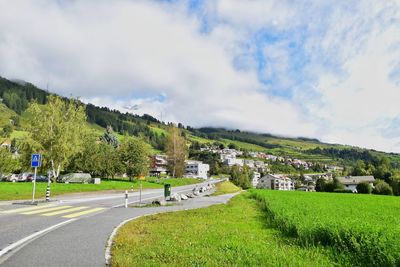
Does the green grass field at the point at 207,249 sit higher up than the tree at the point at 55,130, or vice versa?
the tree at the point at 55,130

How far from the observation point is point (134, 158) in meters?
69.3

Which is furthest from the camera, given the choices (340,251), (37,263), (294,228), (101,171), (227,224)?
(101,171)

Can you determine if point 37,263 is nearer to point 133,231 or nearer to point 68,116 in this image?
point 133,231

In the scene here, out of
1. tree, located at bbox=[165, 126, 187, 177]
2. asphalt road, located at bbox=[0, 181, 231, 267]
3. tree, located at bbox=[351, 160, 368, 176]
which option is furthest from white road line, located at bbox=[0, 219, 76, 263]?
tree, located at bbox=[351, 160, 368, 176]

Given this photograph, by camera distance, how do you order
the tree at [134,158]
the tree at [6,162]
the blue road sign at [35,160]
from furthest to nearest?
the tree at [134,158] → the tree at [6,162] → the blue road sign at [35,160]

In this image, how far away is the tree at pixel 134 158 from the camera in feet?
228

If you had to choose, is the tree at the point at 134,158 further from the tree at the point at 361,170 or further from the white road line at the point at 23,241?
the tree at the point at 361,170

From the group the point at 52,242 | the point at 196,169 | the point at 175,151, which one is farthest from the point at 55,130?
the point at 196,169

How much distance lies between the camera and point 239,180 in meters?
123

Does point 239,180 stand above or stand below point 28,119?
below

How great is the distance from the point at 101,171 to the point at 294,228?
61975 millimetres

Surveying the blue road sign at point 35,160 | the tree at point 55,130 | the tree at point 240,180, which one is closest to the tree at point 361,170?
the tree at point 240,180

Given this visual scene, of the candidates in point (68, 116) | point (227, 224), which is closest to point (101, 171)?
point (68, 116)

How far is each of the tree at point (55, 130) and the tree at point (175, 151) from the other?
3762cm
